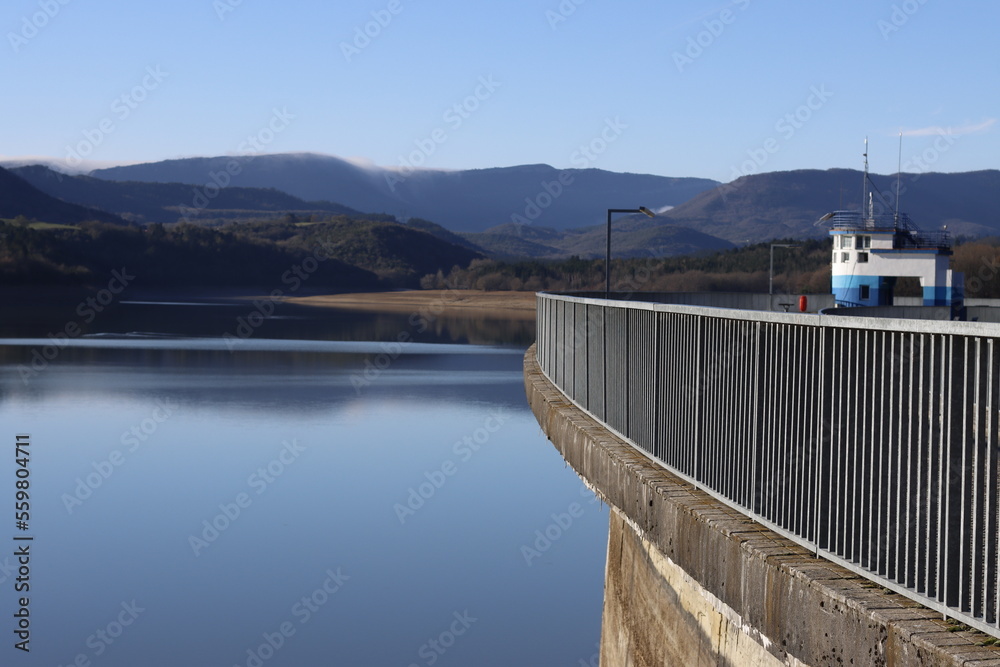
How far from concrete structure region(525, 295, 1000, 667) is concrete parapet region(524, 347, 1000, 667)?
0.4 inches

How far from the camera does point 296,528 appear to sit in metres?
20.6

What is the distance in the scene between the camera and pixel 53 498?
22.6 meters

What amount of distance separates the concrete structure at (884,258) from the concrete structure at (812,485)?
3015 cm

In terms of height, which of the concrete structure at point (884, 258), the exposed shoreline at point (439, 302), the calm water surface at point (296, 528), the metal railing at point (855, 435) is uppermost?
the concrete structure at point (884, 258)

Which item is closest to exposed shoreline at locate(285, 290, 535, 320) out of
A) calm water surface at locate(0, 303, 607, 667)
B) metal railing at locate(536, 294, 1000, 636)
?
calm water surface at locate(0, 303, 607, 667)

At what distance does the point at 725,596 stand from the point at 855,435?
1081 millimetres

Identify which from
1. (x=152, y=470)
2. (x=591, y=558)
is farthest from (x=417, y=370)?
(x=591, y=558)

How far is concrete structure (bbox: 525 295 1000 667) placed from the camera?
154 inches

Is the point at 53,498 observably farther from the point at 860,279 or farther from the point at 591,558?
the point at 860,279

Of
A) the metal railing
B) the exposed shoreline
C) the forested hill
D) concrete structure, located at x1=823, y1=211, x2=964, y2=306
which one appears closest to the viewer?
the metal railing

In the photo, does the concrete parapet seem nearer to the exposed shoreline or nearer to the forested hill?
the exposed shoreline

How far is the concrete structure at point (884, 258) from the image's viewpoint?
36031 millimetres

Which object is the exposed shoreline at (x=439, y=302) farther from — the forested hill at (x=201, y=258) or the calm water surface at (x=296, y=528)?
the calm water surface at (x=296, y=528)

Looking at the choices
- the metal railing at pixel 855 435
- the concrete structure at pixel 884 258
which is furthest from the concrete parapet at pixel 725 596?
the concrete structure at pixel 884 258
